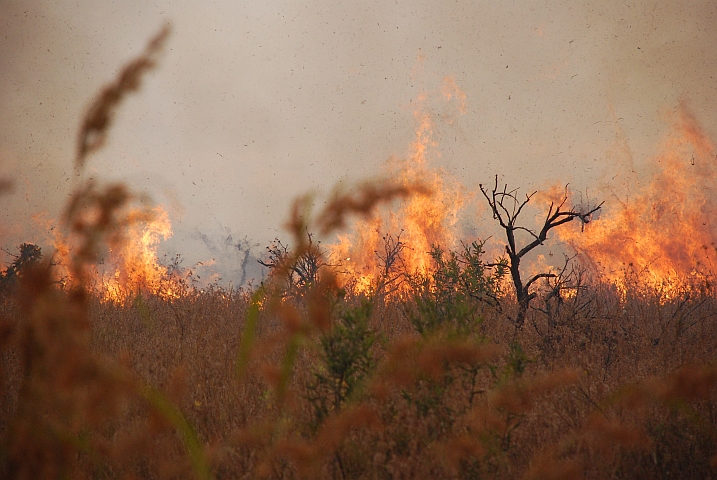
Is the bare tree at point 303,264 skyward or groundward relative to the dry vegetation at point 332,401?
skyward

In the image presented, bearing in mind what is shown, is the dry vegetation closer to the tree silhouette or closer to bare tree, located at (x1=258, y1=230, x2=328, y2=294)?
bare tree, located at (x1=258, y1=230, x2=328, y2=294)

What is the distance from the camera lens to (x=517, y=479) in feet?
9.97

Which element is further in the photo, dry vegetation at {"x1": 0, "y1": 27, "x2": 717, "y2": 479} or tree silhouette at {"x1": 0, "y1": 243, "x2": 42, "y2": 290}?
tree silhouette at {"x1": 0, "y1": 243, "x2": 42, "y2": 290}

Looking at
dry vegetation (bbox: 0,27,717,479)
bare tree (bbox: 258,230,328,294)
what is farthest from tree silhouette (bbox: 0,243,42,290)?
dry vegetation (bbox: 0,27,717,479)

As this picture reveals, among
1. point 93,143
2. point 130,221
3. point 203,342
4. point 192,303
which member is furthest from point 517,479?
point 192,303

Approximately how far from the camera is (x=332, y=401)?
13.2ft

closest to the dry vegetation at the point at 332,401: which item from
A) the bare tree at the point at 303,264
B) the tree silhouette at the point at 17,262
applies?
the bare tree at the point at 303,264

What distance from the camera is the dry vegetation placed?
232cm

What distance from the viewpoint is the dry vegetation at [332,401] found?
2320 mm

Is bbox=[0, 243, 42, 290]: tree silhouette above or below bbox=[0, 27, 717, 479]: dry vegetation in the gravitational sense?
above

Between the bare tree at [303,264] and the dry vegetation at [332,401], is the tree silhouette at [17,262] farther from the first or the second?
the dry vegetation at [332,401]

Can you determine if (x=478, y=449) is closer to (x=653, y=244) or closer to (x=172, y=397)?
(x=172, y=397)

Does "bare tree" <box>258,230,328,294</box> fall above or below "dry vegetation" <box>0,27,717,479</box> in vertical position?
above

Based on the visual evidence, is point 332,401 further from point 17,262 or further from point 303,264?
point 17,262
